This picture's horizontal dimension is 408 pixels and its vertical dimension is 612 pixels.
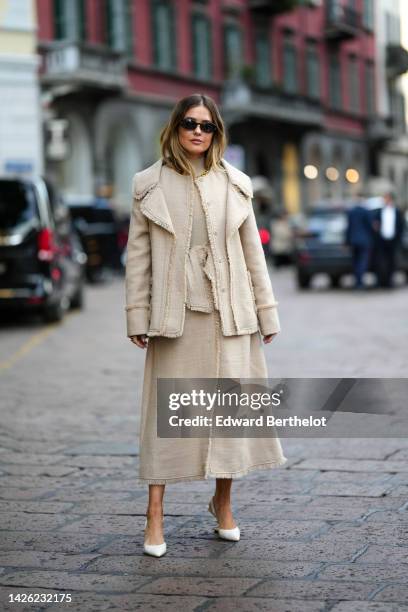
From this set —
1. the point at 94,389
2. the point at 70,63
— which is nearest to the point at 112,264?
the point at 70,63

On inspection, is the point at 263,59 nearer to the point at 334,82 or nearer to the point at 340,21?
the point at 340,21

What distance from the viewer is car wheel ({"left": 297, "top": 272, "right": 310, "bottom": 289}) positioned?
21.9 meters

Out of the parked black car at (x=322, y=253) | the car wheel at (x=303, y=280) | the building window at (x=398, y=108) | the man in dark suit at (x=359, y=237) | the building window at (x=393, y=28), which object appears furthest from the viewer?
the building window at (x=398, y=108)

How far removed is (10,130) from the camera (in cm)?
2867

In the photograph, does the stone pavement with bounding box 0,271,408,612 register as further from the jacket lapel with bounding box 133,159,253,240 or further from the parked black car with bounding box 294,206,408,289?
the parked black car with bounding box 294,206,408,289

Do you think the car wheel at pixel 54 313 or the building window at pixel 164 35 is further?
the building window at pixel 164 35

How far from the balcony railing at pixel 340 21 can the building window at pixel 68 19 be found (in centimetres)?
1692

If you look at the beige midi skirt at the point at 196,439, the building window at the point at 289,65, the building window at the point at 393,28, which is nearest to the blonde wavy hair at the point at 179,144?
the beige midi skirt at the point at 196,439

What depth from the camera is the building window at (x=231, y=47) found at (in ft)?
130

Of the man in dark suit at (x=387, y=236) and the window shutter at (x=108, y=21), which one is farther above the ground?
the window shutter at (x=108, y=21)

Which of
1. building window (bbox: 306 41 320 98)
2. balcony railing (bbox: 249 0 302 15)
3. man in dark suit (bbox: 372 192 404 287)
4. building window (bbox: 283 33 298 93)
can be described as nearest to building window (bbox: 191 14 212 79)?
balcony railing (bbox: 249 0 302 15)

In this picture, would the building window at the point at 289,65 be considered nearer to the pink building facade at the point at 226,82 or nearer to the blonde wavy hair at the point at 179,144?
the pink building facade at the point at 226,82

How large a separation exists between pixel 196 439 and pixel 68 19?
1119 inches

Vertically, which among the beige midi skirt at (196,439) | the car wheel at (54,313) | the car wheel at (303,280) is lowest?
the beige midi skirt at (196,439)
